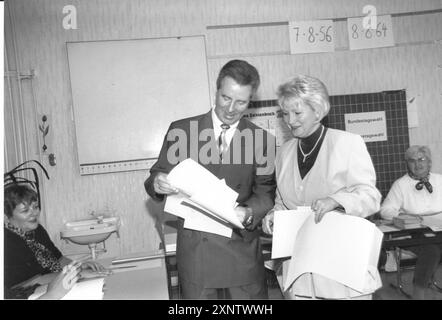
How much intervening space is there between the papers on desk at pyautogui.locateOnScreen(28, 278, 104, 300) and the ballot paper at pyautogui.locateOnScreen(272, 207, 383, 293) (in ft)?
1.80

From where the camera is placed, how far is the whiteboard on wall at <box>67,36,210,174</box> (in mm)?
2670

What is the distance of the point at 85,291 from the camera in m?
1.14

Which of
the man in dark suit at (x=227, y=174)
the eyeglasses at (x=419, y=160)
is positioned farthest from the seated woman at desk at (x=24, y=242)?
the eyeglasses at (x=419, y=160)

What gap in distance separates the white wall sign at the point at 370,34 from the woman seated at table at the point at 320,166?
1.47 meters

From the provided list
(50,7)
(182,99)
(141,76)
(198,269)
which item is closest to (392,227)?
(198,269)

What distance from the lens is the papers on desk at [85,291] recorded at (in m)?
1.09

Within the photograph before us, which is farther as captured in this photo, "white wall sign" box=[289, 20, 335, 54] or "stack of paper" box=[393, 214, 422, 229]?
"white wall sign" box=[289, 20, 335, 54]

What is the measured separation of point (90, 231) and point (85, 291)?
143 cm

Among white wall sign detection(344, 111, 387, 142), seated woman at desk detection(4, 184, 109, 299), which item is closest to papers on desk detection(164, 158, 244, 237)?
seated woman at desk detection(4, 184, 109, 299)

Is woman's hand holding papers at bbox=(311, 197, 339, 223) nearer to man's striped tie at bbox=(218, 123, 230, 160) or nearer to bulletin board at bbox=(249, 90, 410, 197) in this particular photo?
man's striped tie at bbox=(218, 123, 230, 160)

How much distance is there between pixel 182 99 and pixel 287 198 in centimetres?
173

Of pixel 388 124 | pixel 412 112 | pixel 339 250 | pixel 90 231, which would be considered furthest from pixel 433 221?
pixel 90 231

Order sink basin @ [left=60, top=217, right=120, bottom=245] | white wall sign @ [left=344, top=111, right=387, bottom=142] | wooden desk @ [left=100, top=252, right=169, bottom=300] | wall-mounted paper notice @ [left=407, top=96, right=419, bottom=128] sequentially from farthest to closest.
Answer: white wall sign @ [left=344, top=111, right=387, bottom=142], sink basin @ [left=60, top=217, right=120, bottom=245], wall-mounted paper notice @ [left=407, top=96, right=419, bottom=128], wooden desk @ [left=100, top=252, right=169, bottom=300]

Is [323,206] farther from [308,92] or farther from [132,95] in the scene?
[132,95]
